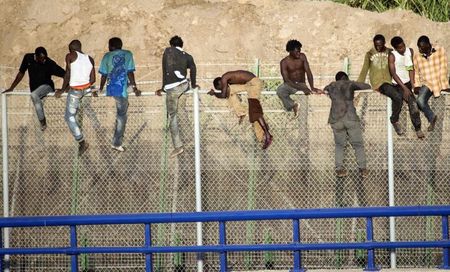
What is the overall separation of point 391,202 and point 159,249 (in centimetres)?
454

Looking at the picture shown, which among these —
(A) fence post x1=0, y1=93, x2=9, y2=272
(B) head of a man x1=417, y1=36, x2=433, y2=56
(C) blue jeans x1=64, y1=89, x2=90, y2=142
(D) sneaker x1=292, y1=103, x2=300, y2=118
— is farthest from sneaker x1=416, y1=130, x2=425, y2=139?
(A) fence post x1=0, y1=93, x2=9, y2=272

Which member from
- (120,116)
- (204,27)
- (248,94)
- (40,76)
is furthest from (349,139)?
(204,27)

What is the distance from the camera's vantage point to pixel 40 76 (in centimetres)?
1905

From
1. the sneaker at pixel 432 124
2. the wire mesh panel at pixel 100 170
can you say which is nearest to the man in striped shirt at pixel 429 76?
the sneaker at pixel 432 124

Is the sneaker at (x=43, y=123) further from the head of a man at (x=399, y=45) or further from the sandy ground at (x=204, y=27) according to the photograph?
the sandy ground at (x=204, y=27)

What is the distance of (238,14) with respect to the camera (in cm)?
2884

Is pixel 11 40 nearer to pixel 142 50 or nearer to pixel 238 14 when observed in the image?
pixel 142 50

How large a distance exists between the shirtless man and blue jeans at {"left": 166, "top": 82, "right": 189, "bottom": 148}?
1.32 metres

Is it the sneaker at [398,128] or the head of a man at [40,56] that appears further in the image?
the head of a man at [40,56]

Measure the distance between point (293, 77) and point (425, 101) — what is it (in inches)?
70.2

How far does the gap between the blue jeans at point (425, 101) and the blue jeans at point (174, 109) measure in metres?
3.08

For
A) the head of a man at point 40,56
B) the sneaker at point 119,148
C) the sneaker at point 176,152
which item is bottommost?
the sneaker at point 176,152

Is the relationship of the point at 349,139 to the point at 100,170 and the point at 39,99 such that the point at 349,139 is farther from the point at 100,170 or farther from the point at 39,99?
the point at 39,99

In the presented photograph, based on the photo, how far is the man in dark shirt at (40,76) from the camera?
61.6 feet
